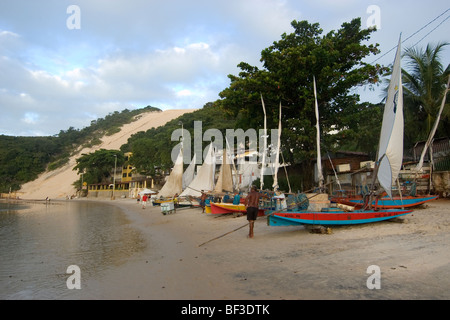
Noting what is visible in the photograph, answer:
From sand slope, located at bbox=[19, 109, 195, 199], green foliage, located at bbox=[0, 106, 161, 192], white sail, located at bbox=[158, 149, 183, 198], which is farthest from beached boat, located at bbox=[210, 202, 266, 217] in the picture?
green foliage, located at bbox=[0, 106, 161, 192]

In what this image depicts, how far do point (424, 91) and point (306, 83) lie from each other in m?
8.79

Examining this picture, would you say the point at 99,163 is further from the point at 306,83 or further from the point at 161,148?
the point at 306,83

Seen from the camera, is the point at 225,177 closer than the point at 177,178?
Yes

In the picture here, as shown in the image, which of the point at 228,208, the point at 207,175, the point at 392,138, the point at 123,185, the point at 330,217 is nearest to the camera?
the point at 392,138

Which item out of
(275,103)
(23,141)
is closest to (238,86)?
(275,103)

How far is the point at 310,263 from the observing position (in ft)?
22.2

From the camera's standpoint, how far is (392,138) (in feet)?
30.7

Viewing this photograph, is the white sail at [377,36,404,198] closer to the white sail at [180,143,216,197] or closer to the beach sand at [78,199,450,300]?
the beach sand at [78,199,450,300]

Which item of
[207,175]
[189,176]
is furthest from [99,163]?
[207,175]

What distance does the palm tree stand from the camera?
779 inches

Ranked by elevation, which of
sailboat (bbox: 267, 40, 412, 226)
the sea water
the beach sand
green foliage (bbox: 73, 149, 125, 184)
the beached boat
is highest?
green foliage (bbox: 73, 149, 125, 184)

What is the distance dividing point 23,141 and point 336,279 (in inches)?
4910
